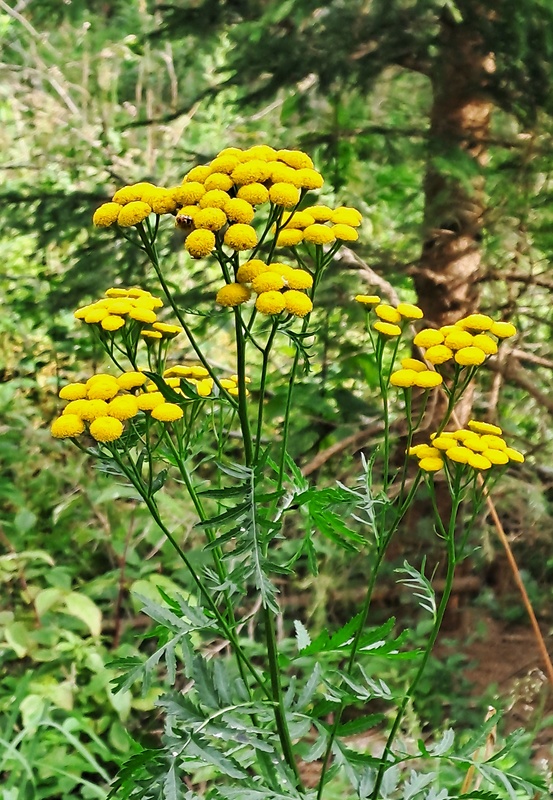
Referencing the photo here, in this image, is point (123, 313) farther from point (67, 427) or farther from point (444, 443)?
point (444, 443)

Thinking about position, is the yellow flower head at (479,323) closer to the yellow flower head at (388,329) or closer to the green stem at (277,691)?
the yellow flower head at (388,329)

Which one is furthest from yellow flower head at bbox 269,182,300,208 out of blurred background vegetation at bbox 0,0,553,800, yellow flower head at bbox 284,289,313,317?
blurred background vegetation at bbox 0,0,553,800

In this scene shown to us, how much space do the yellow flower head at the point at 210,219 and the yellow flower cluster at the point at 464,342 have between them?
34cm

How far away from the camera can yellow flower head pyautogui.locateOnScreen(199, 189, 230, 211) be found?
778 millimetres

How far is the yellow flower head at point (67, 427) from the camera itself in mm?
828

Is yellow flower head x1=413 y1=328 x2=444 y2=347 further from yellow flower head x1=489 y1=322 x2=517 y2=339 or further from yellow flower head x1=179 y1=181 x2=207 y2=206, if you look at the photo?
yellow flower head x1=179 y1=181 x2=207 y2=206

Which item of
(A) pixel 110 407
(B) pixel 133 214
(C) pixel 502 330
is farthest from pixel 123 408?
(C) pixel 502 330

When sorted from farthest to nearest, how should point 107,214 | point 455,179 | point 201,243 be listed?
point 455,179
point 107,214
point 201,243

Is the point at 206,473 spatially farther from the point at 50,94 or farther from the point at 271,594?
Result: the point at 50,94

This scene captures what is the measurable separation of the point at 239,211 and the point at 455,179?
1.64 meters

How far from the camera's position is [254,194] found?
30.9 inches

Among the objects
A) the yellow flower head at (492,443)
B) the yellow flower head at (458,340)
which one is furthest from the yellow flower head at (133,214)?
the yellow flower head at (492,443)

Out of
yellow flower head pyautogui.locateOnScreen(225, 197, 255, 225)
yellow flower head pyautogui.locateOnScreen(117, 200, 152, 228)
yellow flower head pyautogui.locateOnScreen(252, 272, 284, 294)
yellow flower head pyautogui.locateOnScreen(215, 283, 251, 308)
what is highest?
yellow flower head pyautogui.locateOnScreen(225, 197, 255, 225)

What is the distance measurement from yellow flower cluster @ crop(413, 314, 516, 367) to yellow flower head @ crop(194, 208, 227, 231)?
1.12 ft
